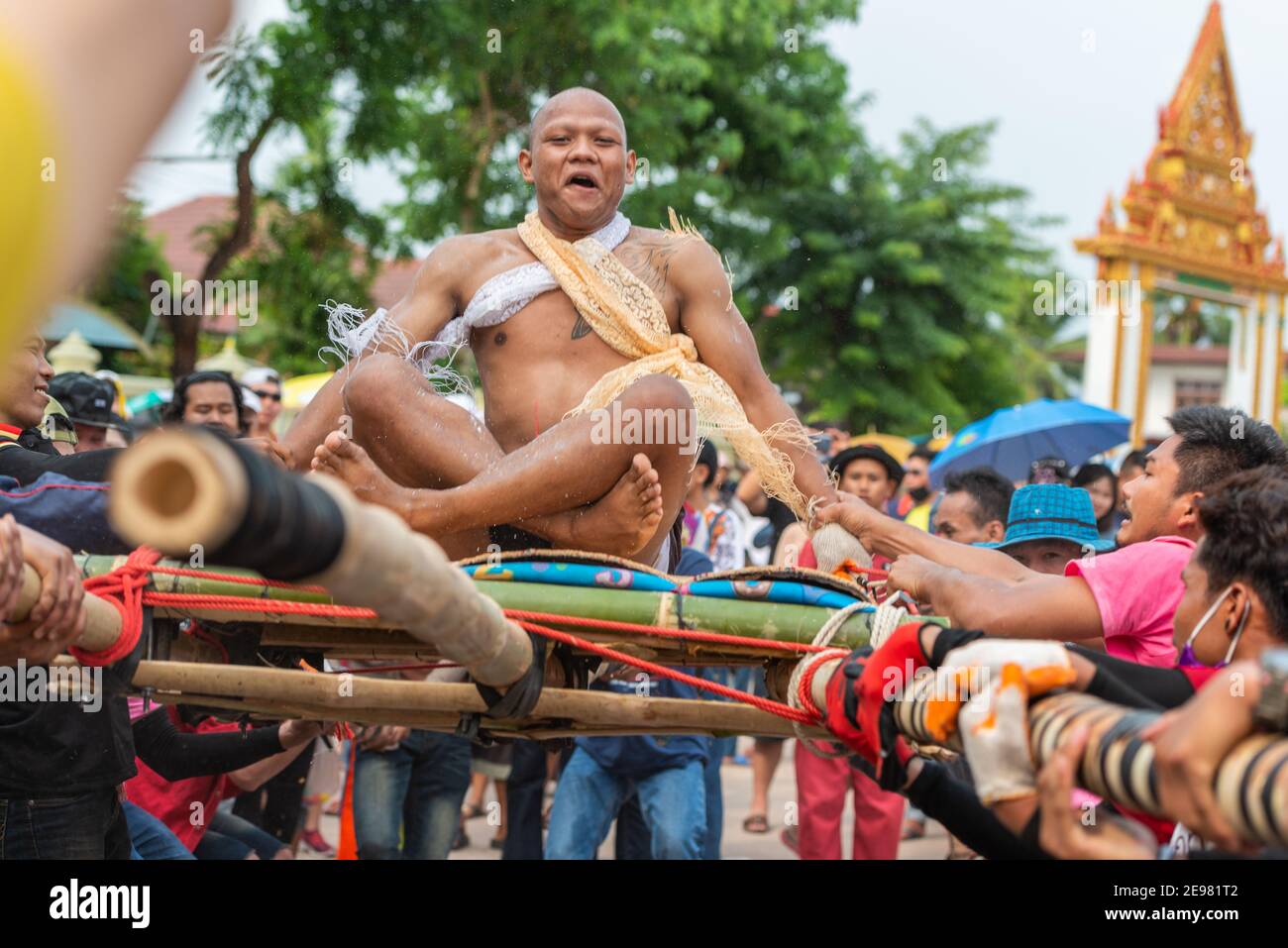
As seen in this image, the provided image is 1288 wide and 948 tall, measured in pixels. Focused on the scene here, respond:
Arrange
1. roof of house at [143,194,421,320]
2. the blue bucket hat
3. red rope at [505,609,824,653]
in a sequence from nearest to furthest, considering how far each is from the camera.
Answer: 1. red rope at [505,609,824,653]
2. the blue bucket hat
3. roof of house at [143,194,421,320]

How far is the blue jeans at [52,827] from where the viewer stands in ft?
12.4

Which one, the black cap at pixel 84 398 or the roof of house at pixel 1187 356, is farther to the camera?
the roof of house at pixel 1187 356

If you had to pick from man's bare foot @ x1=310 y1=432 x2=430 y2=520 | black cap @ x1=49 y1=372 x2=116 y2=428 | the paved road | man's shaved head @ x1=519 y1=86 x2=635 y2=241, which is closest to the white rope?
man's bare foot @ x1=310 y1=432 x2=430 y2=520

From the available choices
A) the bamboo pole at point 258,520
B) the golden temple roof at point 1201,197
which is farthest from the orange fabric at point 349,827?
the golden temple roof at point 1201,197

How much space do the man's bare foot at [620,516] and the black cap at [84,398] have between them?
109 inches

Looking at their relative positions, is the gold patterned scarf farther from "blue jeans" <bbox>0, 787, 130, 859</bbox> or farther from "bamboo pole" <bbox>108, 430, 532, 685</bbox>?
"bamboo pole" <bbox>108, 430, 532, 685</bbox>

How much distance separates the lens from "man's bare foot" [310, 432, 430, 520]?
Result: 3.58m

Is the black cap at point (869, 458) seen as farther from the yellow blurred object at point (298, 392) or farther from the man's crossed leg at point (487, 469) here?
the yellow blurred object at point (298, 392)

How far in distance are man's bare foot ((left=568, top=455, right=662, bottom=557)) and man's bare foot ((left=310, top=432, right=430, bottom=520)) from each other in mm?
400
